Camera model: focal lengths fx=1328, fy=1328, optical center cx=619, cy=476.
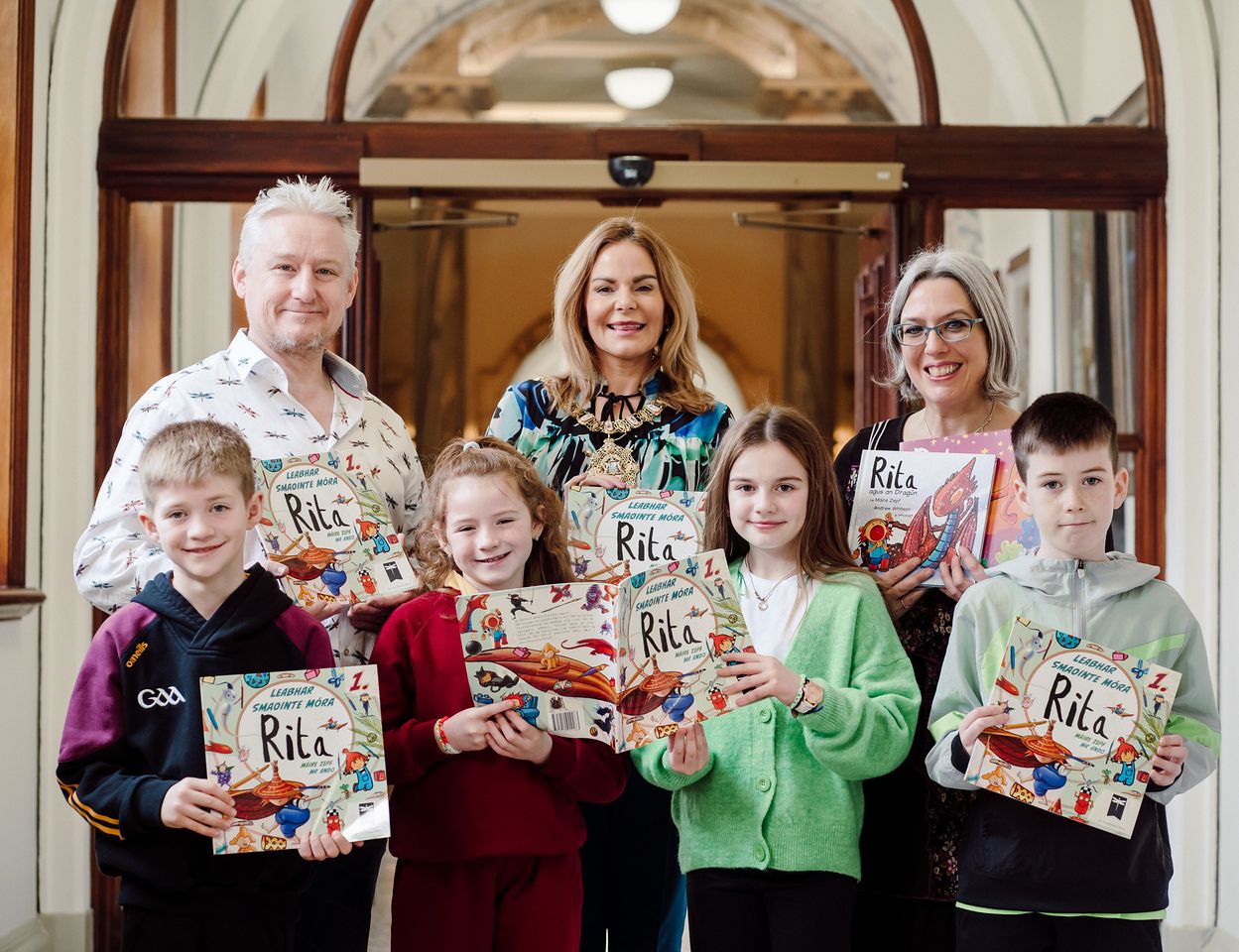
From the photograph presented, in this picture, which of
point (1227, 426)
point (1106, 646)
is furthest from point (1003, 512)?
point (1227, 426)

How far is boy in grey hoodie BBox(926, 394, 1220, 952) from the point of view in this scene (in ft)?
6.38

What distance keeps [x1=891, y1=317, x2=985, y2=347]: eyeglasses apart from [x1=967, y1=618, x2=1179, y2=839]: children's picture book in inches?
24.3

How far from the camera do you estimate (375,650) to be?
2148 mm

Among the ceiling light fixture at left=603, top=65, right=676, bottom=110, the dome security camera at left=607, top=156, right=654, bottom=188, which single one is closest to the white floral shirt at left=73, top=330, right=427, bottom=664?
the dome security camera at left=607, top=156, right=654, bottom=188

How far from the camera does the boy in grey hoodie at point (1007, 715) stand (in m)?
1.94

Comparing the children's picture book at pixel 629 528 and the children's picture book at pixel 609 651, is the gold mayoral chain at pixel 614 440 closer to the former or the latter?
the children's picture book at pixel 629 528

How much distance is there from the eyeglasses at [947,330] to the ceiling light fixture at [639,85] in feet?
6.51

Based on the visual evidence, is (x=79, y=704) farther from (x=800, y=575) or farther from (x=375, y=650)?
(x=800, y=575)

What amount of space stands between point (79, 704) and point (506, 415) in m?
0.95

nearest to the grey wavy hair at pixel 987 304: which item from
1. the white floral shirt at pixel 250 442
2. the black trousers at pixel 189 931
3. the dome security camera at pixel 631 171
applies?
the white floral shirt at pixel 250 442

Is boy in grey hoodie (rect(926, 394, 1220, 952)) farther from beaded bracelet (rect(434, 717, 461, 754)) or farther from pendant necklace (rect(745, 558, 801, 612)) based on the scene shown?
beaded bracelet (rect(434, 717, 461, 754))

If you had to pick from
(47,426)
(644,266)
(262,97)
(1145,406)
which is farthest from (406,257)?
(644,266)

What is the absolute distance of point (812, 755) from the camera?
2107 mm

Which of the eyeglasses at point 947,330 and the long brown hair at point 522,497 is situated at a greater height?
the eyeglasses at point 947,330
